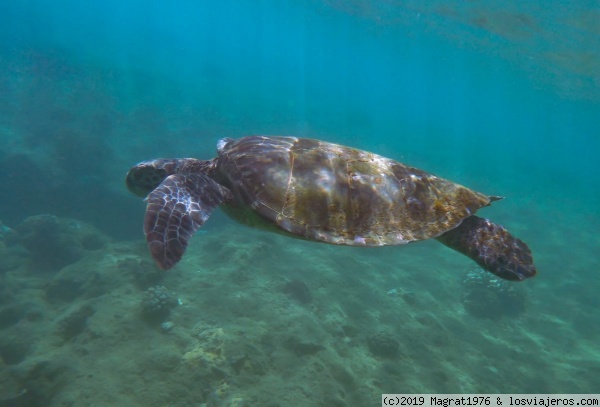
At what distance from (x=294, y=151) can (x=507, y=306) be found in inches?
546

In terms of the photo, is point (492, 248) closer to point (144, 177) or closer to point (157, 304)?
point (144, 177)

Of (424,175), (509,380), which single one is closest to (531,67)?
(509,380)

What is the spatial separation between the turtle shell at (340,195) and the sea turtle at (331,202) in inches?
0.6

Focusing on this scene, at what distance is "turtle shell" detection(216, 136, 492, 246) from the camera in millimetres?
4695

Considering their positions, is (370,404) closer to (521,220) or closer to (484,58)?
(521,220)

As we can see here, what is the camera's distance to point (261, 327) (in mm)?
9359

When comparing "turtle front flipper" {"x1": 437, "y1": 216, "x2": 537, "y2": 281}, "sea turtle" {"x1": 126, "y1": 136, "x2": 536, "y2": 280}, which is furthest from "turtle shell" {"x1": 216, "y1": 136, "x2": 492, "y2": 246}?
"turtle front flipper" {"x1": 437, "y1": 216, "x2": 537, "y2": 281}

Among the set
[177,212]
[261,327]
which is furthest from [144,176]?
[261,327]

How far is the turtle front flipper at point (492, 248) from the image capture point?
16.1ft

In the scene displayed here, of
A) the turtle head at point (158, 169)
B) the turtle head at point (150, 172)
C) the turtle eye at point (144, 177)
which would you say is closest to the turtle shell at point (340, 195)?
the turtle head at point (158, 169)

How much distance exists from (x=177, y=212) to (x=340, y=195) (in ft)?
7.29

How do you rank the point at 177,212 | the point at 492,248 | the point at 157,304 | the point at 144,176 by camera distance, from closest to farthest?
1. the point at 177,212
2. the point at 492,248
3. the point at 144,176
4. the point at 157,304

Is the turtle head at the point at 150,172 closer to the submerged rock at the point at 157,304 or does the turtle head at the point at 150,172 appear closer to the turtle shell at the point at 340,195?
the turtle shell at the point at 340,195

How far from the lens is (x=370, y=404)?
7711 millimetres
